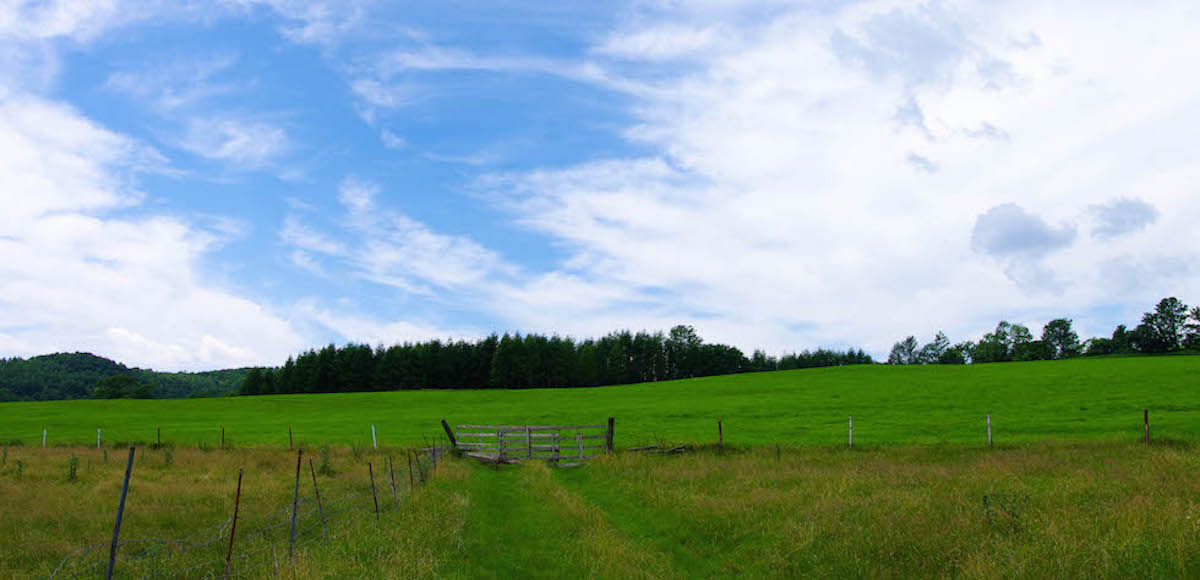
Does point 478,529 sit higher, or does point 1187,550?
point 1187,550

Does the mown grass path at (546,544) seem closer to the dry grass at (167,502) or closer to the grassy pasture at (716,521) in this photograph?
the grassy pasture at (716,521)

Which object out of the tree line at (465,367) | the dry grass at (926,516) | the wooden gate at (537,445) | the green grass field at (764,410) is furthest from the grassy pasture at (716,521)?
the tree line at (465,367)

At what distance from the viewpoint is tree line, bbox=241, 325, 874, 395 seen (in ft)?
383

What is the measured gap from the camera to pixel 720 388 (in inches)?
2913

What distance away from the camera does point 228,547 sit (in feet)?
32.3

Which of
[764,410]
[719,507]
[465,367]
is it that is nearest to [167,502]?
[719,507]

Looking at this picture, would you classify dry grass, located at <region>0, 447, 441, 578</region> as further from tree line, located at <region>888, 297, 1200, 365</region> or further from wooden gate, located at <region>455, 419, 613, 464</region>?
tree line, located at <region>888, 297, 1200, 365</region>

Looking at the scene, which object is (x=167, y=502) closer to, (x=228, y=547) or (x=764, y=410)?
(x=228, y=547)

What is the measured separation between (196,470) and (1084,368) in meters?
69.8

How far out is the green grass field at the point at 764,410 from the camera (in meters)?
34.2

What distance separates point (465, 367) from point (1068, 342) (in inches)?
4967

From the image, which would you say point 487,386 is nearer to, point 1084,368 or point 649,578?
point 1084,368

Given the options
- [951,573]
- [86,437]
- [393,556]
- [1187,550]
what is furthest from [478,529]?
[86,437]

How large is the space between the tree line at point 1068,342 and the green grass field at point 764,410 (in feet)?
239
